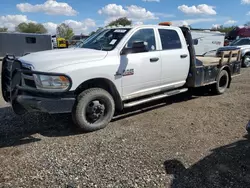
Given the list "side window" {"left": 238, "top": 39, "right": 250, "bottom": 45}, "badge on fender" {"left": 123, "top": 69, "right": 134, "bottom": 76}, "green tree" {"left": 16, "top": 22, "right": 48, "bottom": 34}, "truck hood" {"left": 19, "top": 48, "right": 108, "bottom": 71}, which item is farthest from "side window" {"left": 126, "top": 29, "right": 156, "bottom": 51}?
"green tree" {"left": 16, "top": 22, "right": 48, "bottom": 34}

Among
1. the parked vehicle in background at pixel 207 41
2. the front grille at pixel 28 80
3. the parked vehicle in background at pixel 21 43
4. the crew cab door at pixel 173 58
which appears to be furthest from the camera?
the parked vehicle in background at pixel 21 43

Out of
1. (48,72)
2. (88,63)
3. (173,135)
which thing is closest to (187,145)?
(173,135)

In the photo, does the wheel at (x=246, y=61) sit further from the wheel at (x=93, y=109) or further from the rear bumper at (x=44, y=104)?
the rear bumper at (x=44, y=104)

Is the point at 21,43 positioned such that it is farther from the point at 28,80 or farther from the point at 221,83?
the point at 28,80

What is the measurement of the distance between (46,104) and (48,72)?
493mm

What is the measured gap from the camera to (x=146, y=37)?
5.01 m

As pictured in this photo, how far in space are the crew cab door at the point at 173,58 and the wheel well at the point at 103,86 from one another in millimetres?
1267

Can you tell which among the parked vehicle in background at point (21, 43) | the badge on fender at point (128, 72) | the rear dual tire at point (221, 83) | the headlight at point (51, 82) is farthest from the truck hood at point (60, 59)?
the parked vehicle in background at point (21, 43)

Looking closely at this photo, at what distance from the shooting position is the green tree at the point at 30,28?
62097mm

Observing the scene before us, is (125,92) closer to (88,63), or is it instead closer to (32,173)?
(88,63)


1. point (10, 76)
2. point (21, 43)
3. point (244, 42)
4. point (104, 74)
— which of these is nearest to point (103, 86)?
point (104, 74)

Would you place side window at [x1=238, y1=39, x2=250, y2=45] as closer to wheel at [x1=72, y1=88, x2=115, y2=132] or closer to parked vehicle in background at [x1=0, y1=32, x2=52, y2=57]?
wheel at [x1=72, y1=88, x2=115, y2=132]

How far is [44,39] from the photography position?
863 inches

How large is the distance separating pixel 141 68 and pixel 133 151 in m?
1.79
